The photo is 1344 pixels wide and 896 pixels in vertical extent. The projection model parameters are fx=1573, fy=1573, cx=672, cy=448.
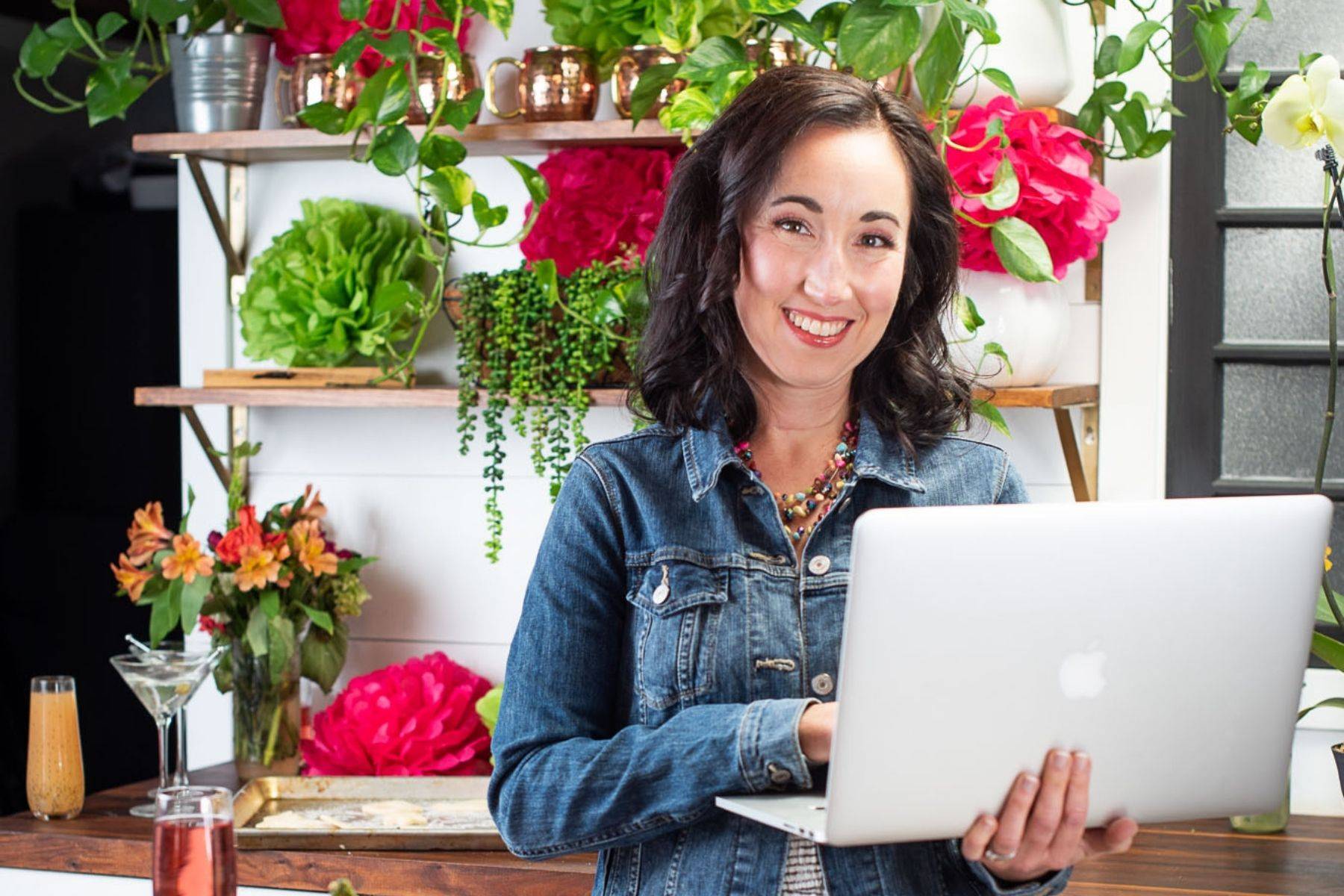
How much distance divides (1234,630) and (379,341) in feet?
4.53

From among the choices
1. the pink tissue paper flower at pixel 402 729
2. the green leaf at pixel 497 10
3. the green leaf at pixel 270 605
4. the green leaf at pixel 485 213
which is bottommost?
the pink tissue paper flower at pixel 402 729

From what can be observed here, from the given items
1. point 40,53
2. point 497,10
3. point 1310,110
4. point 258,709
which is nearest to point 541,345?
point 497,10

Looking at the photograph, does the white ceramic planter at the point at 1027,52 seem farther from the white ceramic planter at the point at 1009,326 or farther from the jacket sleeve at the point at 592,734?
the jacket sleeve at the point at 592,734

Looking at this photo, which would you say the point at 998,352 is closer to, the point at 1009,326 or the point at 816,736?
the point at 1009,326

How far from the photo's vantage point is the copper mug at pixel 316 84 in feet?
7.04

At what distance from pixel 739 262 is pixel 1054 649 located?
45 centimetres

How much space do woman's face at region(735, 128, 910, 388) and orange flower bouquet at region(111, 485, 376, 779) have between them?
43.2 inches

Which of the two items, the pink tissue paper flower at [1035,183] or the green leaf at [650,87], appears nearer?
the pink tissue paper flower at [1035,183]

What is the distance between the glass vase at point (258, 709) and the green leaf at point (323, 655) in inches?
1.5

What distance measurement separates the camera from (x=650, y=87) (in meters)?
1.95

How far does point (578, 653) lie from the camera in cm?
123

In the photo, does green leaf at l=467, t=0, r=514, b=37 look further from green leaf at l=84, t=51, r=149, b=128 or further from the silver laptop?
the silver laptop

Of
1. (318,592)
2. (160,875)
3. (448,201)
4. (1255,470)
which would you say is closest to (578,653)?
(160,875)

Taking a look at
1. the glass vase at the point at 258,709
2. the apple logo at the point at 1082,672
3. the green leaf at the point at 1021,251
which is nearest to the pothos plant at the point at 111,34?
the glass vase at the point at 258,709
